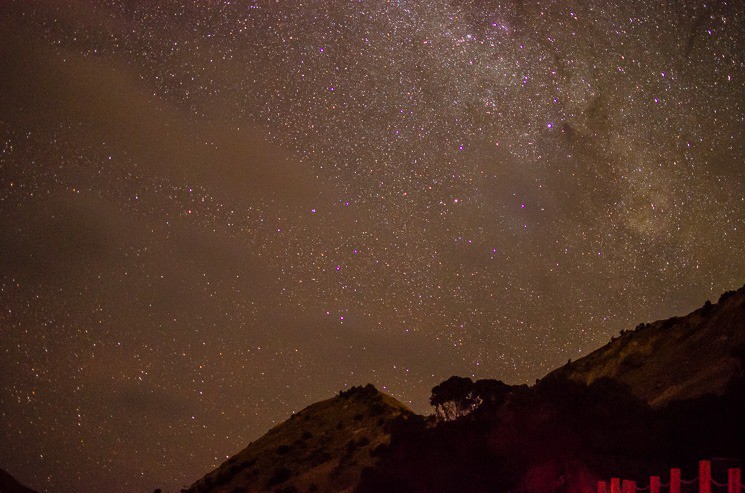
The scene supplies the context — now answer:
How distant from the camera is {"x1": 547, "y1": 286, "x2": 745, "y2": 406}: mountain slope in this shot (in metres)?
34.6

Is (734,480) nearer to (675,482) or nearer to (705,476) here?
(705,476)

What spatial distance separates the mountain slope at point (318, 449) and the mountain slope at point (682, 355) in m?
15.0

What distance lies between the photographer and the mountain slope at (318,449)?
163 ft

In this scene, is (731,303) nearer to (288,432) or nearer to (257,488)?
(257,488)

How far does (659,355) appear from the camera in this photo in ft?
139

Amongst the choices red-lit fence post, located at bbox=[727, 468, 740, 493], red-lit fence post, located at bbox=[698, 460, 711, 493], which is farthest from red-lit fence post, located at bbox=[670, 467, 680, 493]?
red-lit fence post, located at bbox=[727, 468, 740, 493]

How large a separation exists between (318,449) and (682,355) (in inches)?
1045

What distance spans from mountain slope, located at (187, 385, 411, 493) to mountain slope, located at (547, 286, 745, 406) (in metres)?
15.0

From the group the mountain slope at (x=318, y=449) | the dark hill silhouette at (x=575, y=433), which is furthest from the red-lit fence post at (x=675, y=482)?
the mountain slope at (x=318, y=449)

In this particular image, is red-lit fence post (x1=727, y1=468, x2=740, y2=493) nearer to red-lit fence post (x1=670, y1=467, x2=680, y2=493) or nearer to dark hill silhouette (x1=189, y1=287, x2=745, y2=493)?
red-lit fence post (x1=670, y1=467, x2=680, y2=493)

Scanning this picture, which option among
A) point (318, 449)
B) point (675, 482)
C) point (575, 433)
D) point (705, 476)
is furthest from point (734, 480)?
point (318, 449)

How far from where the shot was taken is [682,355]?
39719mm

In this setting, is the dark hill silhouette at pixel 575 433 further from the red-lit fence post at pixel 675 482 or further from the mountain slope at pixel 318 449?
the red-lit fence post at pixel 675 482

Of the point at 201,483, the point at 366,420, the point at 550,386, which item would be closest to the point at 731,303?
the point at 550,386
